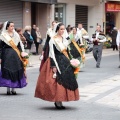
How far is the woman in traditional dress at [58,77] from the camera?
9.02 m

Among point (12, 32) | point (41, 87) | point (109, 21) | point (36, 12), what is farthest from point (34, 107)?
point (109, 21)

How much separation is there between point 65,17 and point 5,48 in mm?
19242

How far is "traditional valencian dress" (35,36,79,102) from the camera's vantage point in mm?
9014

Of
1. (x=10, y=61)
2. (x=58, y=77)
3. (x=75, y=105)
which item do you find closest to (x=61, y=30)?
(x=58, y=77)

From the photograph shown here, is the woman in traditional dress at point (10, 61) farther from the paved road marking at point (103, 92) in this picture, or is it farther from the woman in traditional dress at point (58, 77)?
the woman in traditional dress at point (58, 77)

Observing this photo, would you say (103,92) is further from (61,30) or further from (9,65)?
(61,30)

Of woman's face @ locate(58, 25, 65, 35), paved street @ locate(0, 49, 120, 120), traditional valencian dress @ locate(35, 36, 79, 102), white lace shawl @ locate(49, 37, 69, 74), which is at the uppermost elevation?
woman's face @ locate(58, 25, 65, 35)

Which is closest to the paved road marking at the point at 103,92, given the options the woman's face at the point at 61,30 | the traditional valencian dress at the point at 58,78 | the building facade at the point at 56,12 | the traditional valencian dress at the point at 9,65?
the traditional valencian dress at the point at 58,78

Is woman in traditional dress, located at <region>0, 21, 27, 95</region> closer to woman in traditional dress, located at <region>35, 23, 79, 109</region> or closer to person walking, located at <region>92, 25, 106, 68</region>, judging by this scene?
woman in traditional dress, located at <region>35, 23, 79, 109</region>

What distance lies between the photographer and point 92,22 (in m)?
33.8

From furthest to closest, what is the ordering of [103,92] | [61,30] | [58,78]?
[103,92]
[61,30]
[58,78]

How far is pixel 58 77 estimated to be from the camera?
359 inches

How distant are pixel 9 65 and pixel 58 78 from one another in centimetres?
231

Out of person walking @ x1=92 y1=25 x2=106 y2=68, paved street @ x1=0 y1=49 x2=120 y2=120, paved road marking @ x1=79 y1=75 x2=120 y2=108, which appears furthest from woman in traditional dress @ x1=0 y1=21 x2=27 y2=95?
person walking @ x1=92 y1=25 x2=106 y2=68
